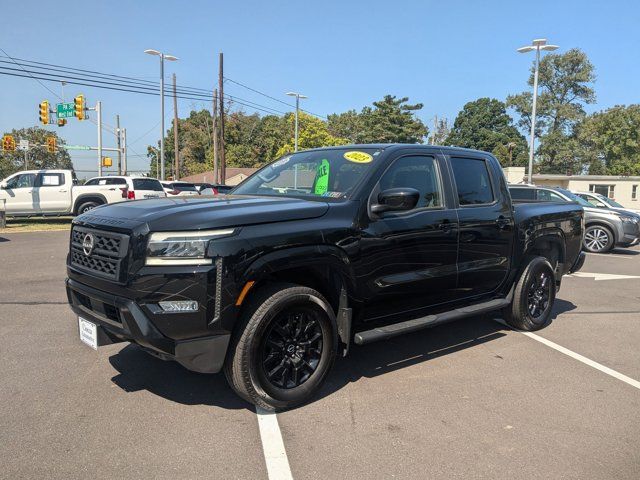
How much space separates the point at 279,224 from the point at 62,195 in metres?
16.8

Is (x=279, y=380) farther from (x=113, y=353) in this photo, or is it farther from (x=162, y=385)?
(x=113, y=353)

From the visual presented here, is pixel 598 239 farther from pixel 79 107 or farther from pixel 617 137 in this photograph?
pixel 617 137

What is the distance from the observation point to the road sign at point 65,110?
1224 inches

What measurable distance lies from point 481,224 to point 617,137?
210ft

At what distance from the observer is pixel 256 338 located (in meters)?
3.44

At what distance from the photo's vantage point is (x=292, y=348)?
3.74m

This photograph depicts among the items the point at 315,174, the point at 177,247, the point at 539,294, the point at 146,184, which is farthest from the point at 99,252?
the point at 146,184

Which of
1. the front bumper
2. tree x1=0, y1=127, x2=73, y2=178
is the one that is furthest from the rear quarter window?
Result: tree x1=0, y1=127, x2=73, y2=178

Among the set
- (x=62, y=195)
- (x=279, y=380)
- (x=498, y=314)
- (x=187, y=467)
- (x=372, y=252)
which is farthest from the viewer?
(x=62, y=195)

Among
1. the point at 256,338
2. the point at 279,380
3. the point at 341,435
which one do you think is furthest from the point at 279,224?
the point at 341,435

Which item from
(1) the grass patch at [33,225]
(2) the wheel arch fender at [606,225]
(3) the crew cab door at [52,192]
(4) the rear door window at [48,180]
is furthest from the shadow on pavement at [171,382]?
(4) the rear door window at [48,180]

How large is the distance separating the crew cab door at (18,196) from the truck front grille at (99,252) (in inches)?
627

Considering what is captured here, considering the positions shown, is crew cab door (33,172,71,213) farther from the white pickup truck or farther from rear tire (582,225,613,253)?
rear tire (582,225,613,253)

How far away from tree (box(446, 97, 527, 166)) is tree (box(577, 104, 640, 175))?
Result: 17934 mm
